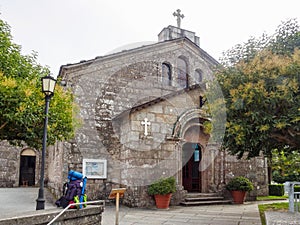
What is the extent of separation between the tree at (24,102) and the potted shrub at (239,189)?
25.3 feet

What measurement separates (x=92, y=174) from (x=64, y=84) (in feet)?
13.5

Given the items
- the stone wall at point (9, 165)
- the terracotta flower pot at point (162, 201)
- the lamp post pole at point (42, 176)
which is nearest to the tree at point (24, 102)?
the lamp post pole at point (42, 176)

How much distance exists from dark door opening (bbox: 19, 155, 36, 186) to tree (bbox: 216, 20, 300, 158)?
17.5 m

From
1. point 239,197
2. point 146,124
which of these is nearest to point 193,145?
point 239,197

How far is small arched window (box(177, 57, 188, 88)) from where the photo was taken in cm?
1593

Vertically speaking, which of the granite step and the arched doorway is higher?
the arched doorway

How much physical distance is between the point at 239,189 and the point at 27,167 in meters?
15.2

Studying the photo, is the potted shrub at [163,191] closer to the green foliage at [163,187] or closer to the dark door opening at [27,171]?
the green foliage at [163,187]

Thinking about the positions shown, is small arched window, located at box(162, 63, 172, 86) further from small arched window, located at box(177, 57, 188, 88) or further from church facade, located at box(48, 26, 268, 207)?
small arched window, located at box(177, 57, 188, 88)

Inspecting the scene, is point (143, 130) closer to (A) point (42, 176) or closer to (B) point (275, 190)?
(A) point (42, 176)

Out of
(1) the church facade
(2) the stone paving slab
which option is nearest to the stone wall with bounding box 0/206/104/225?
(2) the stone paving slab

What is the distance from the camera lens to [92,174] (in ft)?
43.1

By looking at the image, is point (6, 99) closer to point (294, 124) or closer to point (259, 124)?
point (259, 124)

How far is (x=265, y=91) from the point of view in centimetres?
679
